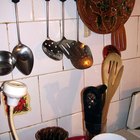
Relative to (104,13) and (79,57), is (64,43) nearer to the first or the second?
(79,57)

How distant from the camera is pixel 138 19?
3.26ft

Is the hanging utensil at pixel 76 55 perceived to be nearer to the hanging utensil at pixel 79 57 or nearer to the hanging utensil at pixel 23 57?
the hanging utensil at pixel 79 57

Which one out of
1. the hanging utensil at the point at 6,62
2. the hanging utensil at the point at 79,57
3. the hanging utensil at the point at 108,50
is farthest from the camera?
the hanging utensil at the point at 108,50

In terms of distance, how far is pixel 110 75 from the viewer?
869mm

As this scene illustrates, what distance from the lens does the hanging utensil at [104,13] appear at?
2.68ft

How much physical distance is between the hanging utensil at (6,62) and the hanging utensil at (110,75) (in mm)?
366

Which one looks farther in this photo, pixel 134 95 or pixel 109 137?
pixel 134 95

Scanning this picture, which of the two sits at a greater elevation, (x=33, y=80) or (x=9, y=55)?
(x=9, y=55)

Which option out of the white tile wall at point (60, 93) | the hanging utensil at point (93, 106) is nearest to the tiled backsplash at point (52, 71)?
the white tile wall at point (60, 93)

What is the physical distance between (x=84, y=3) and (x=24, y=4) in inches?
8.7

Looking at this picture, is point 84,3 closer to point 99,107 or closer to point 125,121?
point 99,107

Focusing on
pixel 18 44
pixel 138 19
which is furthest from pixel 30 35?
pixel 138 19

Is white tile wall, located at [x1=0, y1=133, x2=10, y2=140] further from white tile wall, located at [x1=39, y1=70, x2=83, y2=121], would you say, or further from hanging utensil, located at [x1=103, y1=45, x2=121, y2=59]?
hanging utensil, located at [x1=103, y1=45, x2=121, y2=59]

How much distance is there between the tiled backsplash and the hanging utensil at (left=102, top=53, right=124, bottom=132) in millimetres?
34
